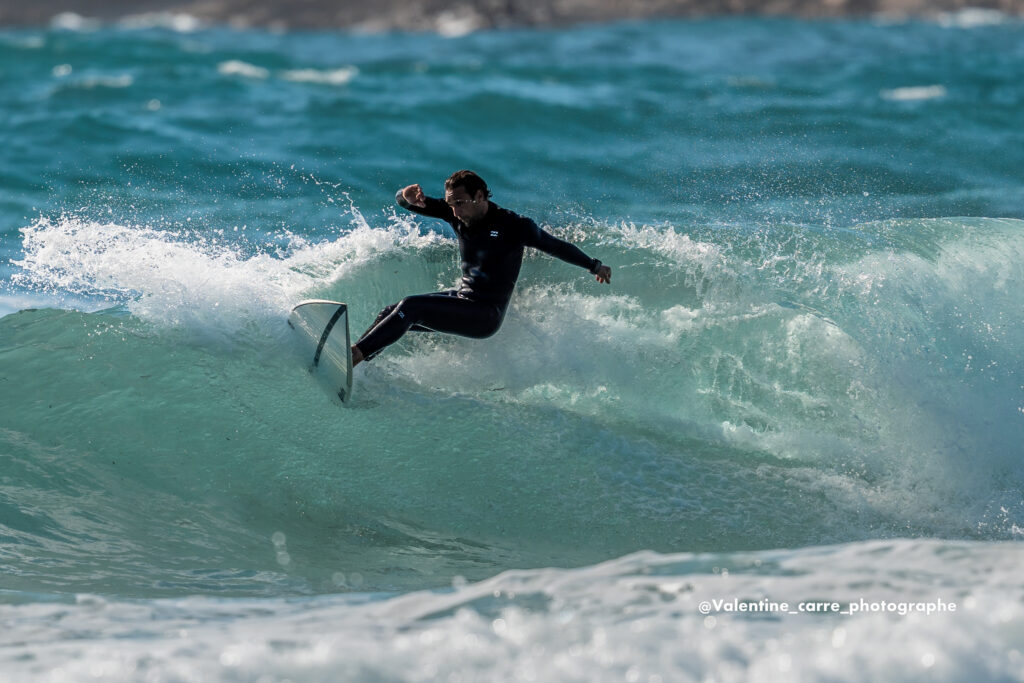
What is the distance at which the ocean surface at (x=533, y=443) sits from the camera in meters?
3.86

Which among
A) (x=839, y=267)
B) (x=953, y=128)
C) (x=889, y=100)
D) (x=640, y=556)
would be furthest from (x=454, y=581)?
(x=889, y=100)

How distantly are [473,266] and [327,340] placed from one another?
3.18 ft

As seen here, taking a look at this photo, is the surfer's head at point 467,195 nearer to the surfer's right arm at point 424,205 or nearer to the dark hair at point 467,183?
the dark hair at point 467,183

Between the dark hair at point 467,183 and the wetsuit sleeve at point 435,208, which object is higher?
the dark hair at point 467,183

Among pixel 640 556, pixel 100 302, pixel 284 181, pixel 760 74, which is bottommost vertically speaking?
pixel 640 556

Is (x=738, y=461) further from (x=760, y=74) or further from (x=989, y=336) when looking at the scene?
(x=760, y=74)

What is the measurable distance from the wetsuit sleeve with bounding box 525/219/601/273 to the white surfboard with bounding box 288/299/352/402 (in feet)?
3.82

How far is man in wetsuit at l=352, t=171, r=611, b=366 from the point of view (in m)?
6.09

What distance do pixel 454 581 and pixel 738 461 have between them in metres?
2.17

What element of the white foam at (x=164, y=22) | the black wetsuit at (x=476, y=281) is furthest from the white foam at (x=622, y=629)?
the white foam at (x=164, y=22)

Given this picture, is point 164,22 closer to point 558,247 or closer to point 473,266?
point 473,266

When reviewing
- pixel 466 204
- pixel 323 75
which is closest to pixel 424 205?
pixel 466 204

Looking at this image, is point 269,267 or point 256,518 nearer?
point 256,518

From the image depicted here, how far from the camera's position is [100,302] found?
743 cm
